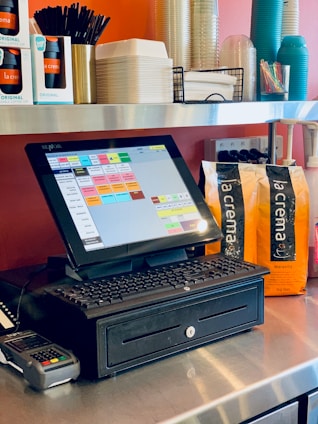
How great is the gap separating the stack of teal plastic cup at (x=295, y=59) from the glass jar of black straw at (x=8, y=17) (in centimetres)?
86

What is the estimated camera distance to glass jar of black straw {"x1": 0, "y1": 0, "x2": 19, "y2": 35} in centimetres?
119

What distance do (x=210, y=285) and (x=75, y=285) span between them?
27 cm

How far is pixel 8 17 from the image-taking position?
1.20m

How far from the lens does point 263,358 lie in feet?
4.12

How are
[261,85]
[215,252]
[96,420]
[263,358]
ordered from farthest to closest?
[261,85] → [215,252] → [263,358] → [96,420]

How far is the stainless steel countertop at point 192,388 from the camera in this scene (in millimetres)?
1054

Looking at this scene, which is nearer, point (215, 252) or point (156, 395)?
point (156, 395)

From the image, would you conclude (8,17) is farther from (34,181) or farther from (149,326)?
(149,326)

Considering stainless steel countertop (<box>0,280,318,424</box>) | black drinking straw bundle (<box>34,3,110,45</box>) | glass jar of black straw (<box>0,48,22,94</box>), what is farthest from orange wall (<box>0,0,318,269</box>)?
stainless steel countertop (<box>0,280,318,424</box>)

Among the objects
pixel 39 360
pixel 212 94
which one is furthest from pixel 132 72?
pixel 39 360

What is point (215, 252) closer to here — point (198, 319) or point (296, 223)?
point (296, 223)

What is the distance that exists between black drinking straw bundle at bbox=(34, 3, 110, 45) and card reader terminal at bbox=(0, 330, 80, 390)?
0.64m

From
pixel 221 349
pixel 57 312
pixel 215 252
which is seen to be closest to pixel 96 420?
pixel 57 312

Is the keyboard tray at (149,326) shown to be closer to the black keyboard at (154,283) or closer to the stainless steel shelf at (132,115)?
the black keyboard at (154,283)
